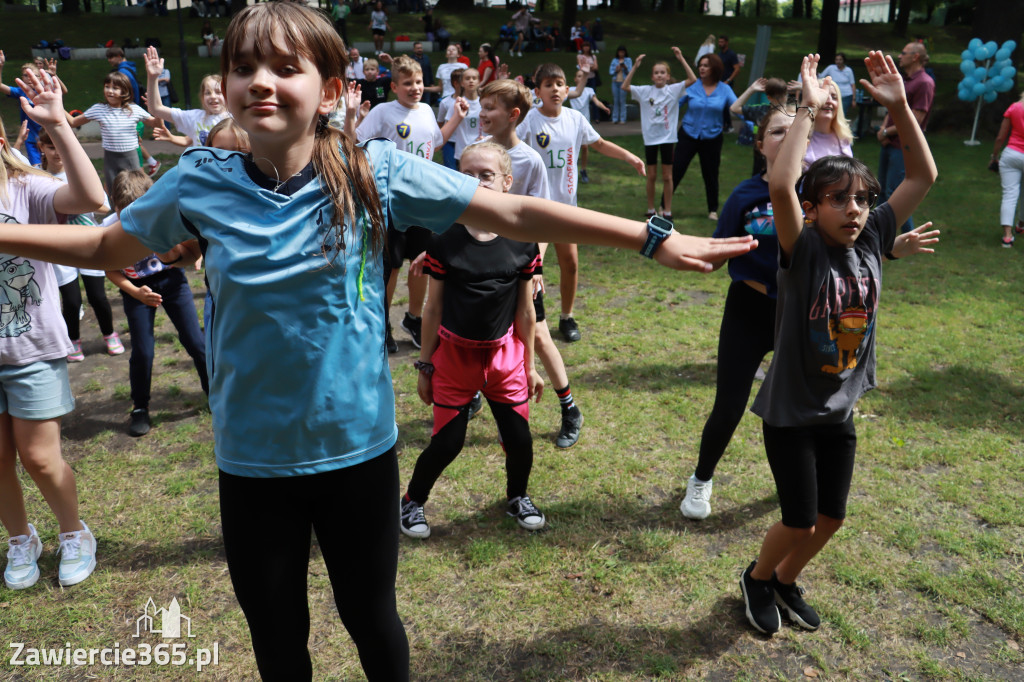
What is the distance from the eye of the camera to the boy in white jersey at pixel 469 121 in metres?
9.06

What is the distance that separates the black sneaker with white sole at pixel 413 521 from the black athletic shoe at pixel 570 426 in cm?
126

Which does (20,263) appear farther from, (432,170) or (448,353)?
(432,170)

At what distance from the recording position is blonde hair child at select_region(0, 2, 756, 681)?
186 centimetres

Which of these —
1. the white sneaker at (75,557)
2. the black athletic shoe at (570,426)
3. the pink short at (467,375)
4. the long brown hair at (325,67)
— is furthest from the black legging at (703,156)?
the long brown hair at (325,67)

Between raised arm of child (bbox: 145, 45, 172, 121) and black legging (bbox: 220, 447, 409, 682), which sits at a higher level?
raised arm of child (bbox: 145, 45, 172, 121)

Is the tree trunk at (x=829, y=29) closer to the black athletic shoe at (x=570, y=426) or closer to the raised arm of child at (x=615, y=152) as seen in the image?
the raised arm of child at (x=615, y=152)

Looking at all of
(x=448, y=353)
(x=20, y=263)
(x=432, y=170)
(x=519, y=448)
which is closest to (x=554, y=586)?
(x=519, y=448)

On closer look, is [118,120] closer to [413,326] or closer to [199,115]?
[199,115]

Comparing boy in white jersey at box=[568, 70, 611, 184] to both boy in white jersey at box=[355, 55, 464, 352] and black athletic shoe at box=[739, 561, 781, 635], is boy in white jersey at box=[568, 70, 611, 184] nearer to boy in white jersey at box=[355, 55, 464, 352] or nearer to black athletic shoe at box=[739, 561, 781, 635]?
boy in white jersey at box=[355, 55, 464, 352]

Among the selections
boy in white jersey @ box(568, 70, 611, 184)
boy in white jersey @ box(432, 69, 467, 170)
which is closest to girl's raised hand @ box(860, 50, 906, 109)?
boy in white jersey @ box(432, 69, 467, 170)

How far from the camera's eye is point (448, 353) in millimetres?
3824

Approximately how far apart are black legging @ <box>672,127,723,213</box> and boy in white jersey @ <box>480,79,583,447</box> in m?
5.19
